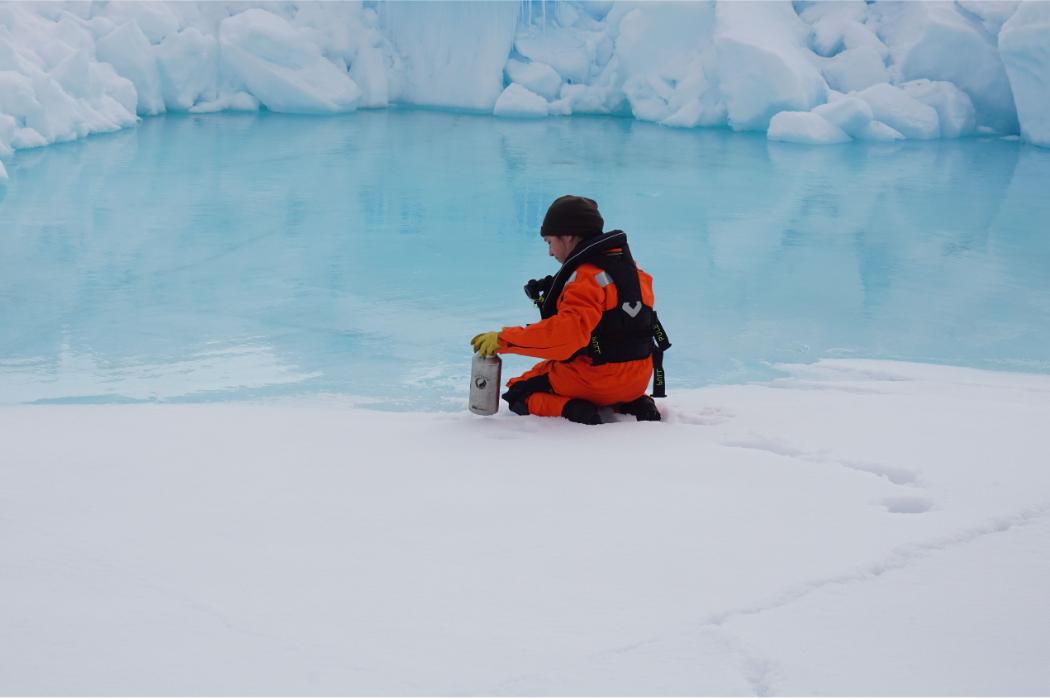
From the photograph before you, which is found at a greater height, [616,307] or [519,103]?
[519,103]

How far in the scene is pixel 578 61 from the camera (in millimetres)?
15672

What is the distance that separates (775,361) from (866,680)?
3135 millimetres

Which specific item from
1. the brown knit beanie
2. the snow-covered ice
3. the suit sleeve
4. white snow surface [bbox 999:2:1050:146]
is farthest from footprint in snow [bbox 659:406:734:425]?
the snow-covered ice

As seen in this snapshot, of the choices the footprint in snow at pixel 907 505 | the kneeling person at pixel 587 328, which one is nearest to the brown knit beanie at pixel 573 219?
the kneeling person at pixel 587 328

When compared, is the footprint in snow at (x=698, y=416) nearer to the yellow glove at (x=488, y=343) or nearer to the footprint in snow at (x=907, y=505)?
the yellow glove at (x=488, y=343)

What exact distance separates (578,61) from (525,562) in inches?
585

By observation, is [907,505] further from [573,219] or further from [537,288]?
[537,288]

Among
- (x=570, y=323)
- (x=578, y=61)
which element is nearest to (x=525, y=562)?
(x=570, y=323)

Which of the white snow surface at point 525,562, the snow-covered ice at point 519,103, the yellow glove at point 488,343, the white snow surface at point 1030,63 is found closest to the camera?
the white snow surface at point 525,562

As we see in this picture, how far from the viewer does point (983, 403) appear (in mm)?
2951

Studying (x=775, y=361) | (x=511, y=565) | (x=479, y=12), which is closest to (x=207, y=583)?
(x=511, y=565)

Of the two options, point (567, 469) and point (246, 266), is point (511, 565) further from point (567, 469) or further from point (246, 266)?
point (246, 266)

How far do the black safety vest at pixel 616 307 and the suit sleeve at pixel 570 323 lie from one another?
5 cm

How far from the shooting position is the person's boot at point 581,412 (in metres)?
2.72
